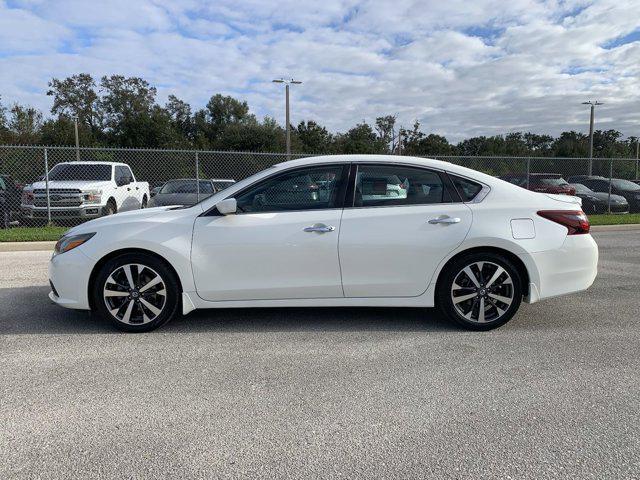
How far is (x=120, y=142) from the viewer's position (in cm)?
5888

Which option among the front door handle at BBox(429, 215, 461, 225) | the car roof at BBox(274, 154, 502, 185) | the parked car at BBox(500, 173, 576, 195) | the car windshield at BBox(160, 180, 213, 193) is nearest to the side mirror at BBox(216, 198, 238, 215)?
the car roof at BBox(274, 154, 502, 185)

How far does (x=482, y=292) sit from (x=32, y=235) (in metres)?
9.43

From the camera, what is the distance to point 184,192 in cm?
1312

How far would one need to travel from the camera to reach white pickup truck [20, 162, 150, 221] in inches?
482

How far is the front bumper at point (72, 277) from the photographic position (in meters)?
4.39

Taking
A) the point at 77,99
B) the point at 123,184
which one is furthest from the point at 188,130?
the point at 123,184

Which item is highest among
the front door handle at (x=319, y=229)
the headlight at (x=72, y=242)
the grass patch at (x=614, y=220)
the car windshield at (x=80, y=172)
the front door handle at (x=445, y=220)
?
the car windshield at (x=80, y=172)

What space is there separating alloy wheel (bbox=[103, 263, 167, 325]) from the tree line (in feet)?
157

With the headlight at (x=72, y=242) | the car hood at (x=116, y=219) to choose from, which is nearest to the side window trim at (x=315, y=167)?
the car hood at (x=116, y=219)

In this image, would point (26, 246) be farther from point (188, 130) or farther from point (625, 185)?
point (188, 130)

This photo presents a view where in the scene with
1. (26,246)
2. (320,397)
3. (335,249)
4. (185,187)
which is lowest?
(320,397)

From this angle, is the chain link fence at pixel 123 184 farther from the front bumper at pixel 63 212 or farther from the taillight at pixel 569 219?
the taillight at pixel 569 219

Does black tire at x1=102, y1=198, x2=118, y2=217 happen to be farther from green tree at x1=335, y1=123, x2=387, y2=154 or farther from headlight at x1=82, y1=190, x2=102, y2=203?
green tree at x1=335, y1=123, x2=387, y2=154

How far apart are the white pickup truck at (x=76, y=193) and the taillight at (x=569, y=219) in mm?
10847
